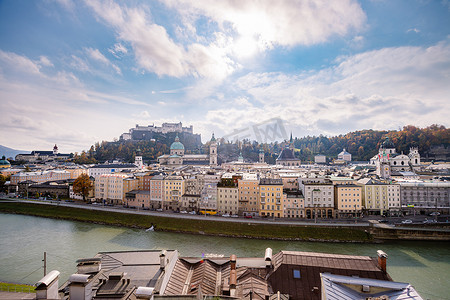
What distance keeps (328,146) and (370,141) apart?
666 inches

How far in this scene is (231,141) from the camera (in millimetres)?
87312

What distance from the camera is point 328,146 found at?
298ft

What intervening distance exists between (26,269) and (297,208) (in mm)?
24042

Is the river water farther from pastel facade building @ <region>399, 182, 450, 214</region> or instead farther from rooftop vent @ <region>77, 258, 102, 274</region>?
rooftop vent @ <region>77, 258, 102, 274</region>

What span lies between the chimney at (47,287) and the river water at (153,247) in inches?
461

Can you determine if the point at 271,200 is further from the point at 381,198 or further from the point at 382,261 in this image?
the point at 382,261

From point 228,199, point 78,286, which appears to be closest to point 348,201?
point 228,199

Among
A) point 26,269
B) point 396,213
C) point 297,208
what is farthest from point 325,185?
point 26,269

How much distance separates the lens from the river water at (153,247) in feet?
50.7

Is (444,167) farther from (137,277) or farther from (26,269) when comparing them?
(26,269)

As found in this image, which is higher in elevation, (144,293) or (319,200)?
(144,293)

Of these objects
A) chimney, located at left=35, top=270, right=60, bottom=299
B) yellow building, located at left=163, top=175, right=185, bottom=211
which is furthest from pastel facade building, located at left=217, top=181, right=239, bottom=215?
chimney, located at left=35, top=270, right=60, bottom=299

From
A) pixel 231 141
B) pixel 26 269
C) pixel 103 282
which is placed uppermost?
A: pixel 231 141

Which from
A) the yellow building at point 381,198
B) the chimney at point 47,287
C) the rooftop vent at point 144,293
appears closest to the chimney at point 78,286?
the chimney at point 47,287
